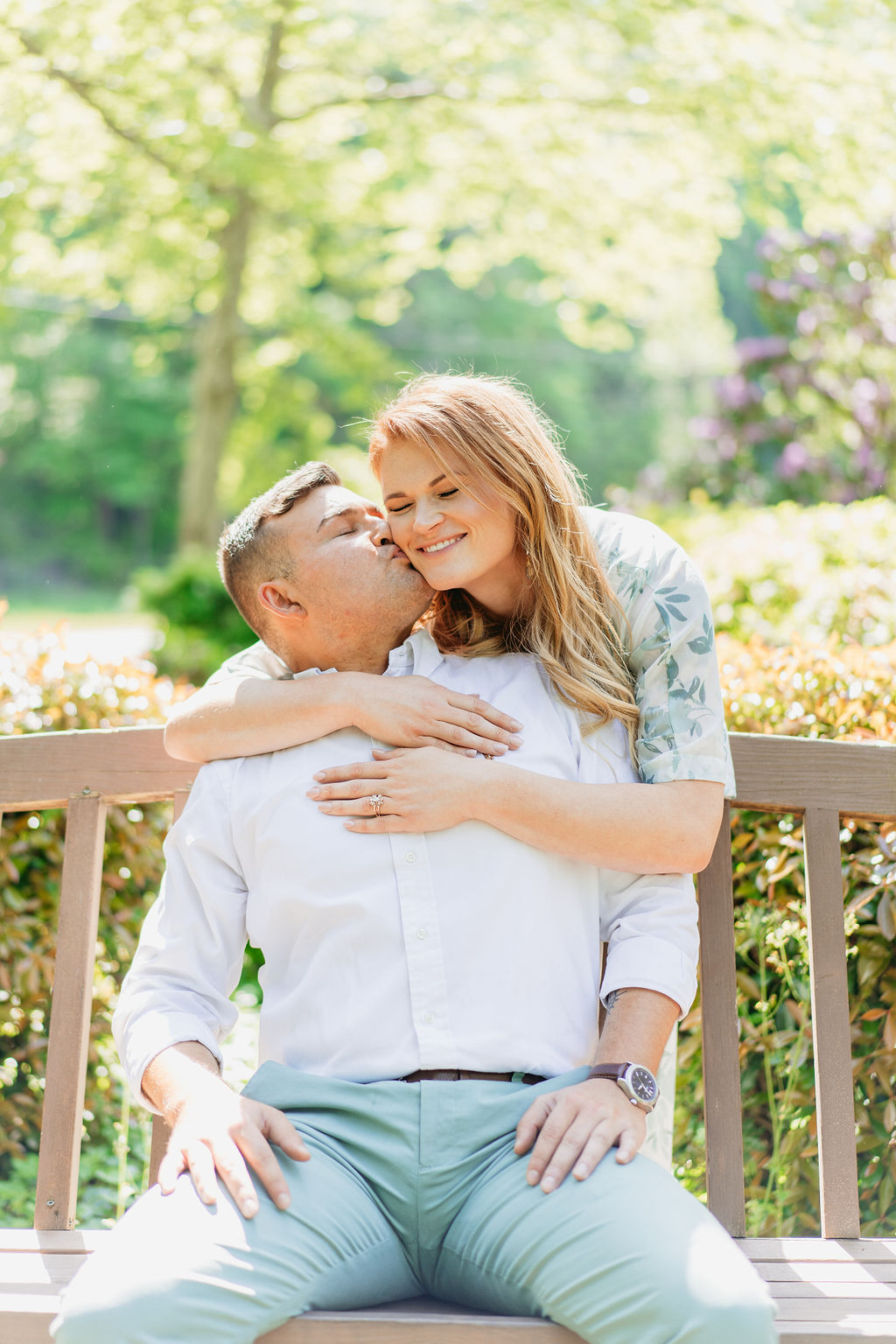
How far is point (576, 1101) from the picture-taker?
191 centimetres

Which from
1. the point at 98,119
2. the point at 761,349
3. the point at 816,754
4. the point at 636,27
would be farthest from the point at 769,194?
the point at 816,754

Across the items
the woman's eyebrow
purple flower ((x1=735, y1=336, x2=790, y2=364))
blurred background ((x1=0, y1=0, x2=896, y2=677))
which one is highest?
blurred background ((x1=0, y1=0, x2=896, y2=677))

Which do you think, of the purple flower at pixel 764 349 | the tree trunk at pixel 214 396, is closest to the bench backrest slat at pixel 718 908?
the tree trunk at pixel 214 396

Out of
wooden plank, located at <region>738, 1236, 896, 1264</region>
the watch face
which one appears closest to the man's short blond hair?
the watch face

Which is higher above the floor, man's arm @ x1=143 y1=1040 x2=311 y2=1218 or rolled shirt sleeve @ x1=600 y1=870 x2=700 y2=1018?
rolled shirt sleeve @ x1=600 y1=870 x2=700 y2=1018

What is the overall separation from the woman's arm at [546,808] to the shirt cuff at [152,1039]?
1.40ft

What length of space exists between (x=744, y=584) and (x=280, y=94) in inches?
244

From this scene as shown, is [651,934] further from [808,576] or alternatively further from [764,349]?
[764,349]

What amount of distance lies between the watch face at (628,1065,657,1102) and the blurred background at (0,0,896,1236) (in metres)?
0.82

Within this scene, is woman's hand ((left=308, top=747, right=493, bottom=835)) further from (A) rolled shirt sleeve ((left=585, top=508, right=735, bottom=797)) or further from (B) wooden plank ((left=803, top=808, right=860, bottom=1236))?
(B) wooden plank ((left=803, top=808, right=860, bottom=1236))

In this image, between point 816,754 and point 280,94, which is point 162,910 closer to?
point 816,754

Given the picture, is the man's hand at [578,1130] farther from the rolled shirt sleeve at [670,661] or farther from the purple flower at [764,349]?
the purple flower at [764,349]

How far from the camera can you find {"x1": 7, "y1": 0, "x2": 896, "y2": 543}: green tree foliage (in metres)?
7.89

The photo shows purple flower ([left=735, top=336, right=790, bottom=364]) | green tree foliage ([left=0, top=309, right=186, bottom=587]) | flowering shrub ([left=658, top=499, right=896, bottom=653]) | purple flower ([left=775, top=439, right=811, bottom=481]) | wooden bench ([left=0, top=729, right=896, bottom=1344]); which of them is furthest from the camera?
green tree foliage ([left=0, top=309, right=186, bottom=587])
